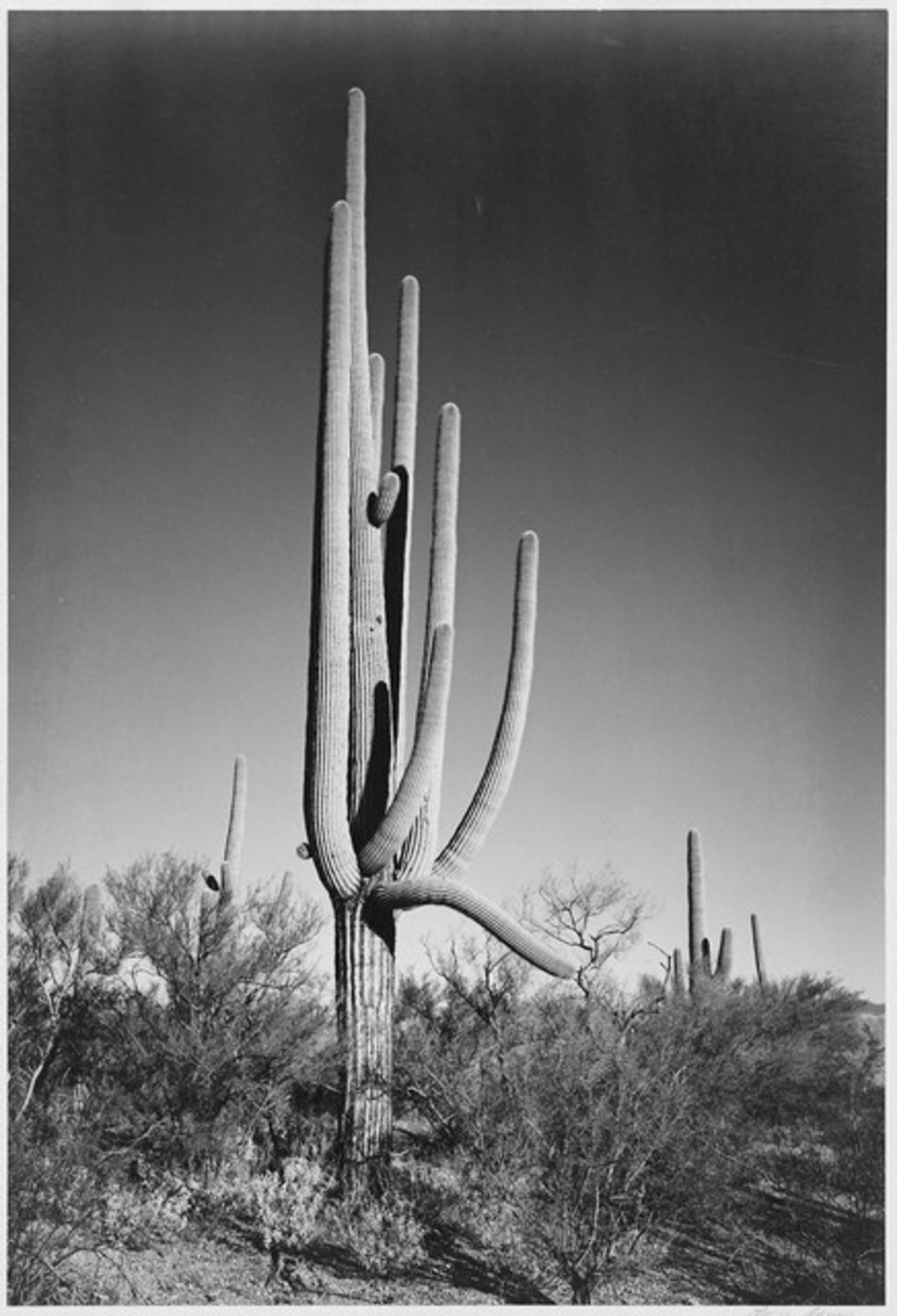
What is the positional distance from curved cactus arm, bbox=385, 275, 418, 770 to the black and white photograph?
0.17 ft

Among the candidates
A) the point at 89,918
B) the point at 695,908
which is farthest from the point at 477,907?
the point at 695,908

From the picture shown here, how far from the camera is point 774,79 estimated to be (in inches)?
356

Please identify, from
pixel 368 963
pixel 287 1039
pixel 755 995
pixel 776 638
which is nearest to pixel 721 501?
pixel 776 638

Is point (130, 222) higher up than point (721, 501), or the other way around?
point (130, 222)

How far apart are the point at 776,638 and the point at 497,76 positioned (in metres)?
5.13

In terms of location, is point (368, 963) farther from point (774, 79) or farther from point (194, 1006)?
point (774, 79)

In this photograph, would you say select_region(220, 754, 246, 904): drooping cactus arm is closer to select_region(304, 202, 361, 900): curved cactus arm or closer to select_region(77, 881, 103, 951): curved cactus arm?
select_region(77, 881, 103, 951): curved cactus arm

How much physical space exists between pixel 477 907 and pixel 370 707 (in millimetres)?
1969

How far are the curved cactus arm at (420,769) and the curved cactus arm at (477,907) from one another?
299mm

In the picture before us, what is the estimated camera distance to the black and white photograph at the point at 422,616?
8.86 m

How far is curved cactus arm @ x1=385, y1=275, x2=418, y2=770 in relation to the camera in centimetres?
1141

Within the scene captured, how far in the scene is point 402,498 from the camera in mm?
11555

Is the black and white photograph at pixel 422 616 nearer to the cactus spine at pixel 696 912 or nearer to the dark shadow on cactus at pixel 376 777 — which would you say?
the dark shadow on cactus at pixel 376 777

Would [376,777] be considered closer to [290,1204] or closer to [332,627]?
[332,627]
